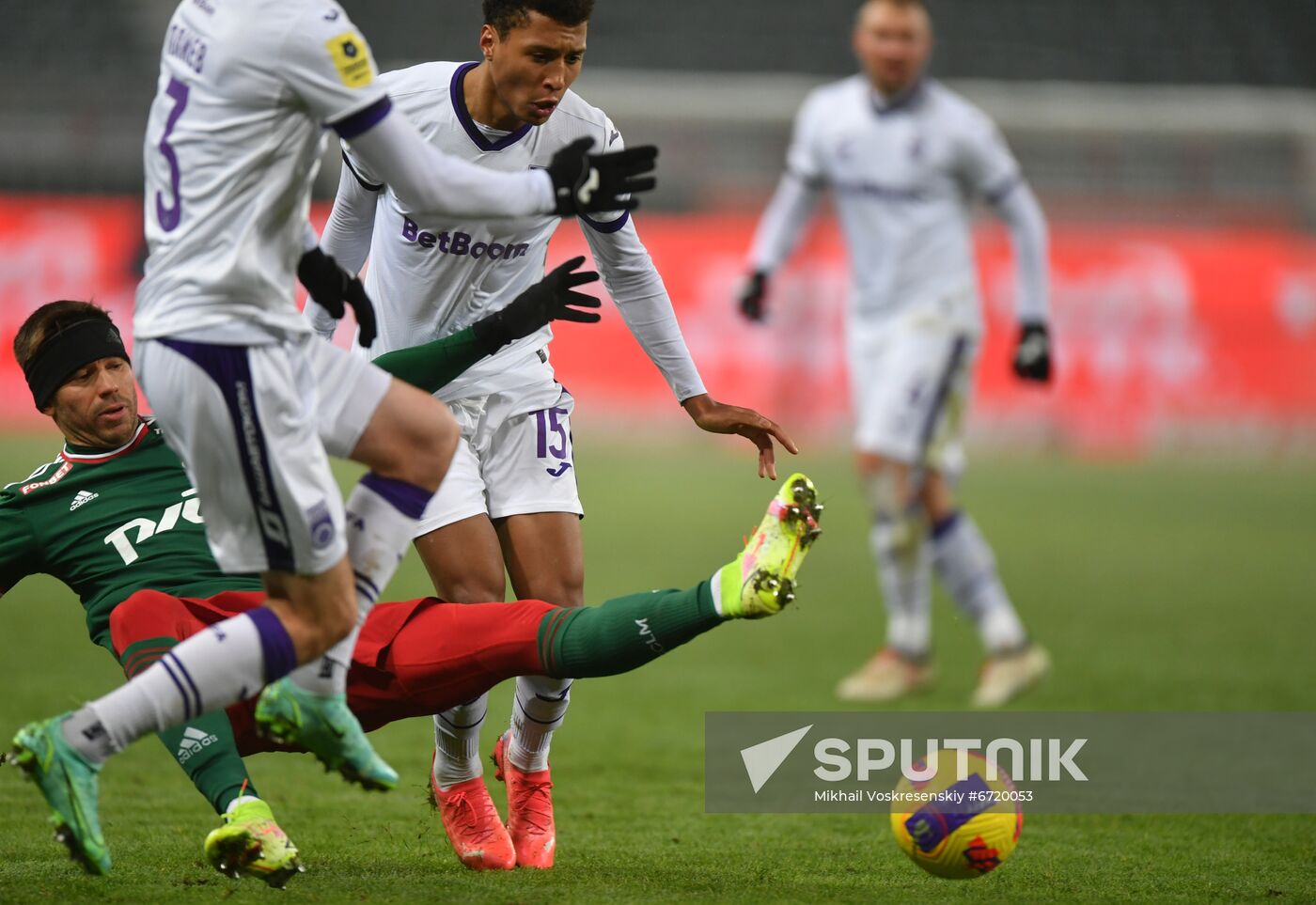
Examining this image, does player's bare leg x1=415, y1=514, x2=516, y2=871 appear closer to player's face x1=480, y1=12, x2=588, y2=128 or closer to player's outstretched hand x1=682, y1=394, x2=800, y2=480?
player's outstretched hand x1=682, y1=394, x2=800, y2=480

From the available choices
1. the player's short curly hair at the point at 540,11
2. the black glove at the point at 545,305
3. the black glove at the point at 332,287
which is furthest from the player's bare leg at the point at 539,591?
the player's short curly hair at the point at 540,11

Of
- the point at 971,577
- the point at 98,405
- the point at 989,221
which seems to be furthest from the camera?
the point at 989,221

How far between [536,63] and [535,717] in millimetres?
1850

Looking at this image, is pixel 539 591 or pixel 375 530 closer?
pixel 375 530

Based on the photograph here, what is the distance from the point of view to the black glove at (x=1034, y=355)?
7.84 metres

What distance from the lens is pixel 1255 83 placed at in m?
27.1

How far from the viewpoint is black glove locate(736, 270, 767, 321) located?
803 cm

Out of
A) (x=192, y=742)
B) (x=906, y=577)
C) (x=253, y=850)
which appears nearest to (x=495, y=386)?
(x=192, y=742)

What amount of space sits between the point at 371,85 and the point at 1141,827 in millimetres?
3260

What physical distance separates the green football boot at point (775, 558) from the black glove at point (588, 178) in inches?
30.1

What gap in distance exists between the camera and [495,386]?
469cm

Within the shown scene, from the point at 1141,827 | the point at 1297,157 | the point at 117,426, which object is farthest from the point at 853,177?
the point at 1297,157

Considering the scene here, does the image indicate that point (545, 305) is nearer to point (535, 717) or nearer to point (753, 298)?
point (535, 717)
